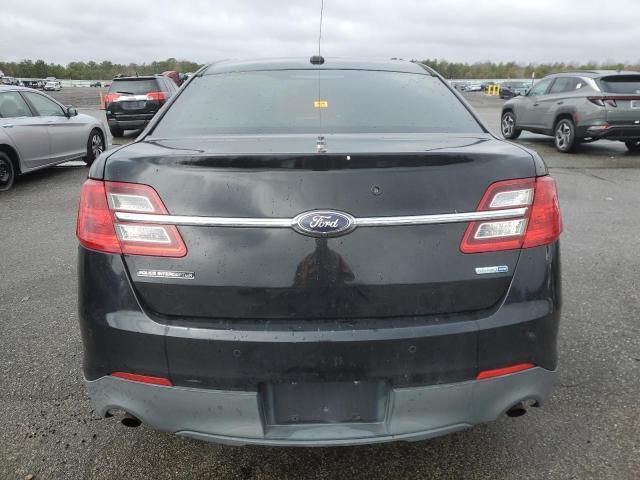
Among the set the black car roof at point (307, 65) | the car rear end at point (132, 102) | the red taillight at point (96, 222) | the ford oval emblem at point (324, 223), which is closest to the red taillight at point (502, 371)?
Answer: the ford oval emblem at point (324, 223)

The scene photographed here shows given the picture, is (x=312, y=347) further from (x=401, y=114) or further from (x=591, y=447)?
(x=591, y=447)

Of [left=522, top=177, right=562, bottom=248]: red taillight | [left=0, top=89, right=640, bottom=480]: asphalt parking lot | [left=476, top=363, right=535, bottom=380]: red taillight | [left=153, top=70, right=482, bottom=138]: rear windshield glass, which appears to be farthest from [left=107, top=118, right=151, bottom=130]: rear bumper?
[left=476, top=363, right=535, bottom=380]: red taillight

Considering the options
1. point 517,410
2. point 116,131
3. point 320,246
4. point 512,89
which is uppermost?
point 320,246

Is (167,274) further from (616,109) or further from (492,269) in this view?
(616,109)

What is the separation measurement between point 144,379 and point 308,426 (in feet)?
1.92

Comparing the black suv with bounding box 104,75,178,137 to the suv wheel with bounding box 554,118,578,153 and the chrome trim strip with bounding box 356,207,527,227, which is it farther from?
the chrome trim strip with bounding box 356,207,527,227

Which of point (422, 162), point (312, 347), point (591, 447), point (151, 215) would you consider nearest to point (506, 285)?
point (422, 162)

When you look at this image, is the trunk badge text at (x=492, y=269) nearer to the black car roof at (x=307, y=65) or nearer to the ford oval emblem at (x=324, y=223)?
the ford oval emblem at (x=324, y=223)

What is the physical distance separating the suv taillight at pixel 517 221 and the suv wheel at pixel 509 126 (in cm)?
1352

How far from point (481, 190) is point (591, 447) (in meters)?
1.37

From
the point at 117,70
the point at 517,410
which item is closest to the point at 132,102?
the point at 517,410

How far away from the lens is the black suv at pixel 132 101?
1472 centimetres

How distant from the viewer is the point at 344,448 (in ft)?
7.98

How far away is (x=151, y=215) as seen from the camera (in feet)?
6.05
